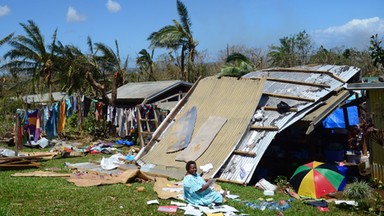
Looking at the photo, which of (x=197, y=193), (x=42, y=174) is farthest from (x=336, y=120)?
(x=42, y=174)

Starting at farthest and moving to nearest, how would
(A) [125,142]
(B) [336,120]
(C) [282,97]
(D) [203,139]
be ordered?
(A) [125,142] → (B) [336,120] → (C) [282,97] → (D) [203,139]

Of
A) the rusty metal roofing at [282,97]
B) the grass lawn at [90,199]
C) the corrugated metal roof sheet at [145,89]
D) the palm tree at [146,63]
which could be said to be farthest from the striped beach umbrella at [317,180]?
the palm tree at [146,63]

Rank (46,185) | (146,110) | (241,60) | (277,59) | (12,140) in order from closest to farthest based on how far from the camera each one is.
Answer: (46,185) < (146,110) < (12,140) < (241,60) < (277,59)

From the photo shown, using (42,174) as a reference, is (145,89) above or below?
above

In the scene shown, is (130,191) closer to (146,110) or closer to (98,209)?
(98,209)

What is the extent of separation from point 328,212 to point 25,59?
82.8 ft

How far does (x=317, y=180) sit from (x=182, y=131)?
186 inches

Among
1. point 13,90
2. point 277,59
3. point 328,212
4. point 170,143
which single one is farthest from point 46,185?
point 13,90

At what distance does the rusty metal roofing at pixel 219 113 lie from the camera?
36.7ft

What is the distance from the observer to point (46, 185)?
987cm

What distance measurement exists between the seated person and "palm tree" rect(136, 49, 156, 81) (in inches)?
1031

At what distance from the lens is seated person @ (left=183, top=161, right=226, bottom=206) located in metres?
7.97

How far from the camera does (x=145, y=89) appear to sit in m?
23.6

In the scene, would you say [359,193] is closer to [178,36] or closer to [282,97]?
[282,97]
